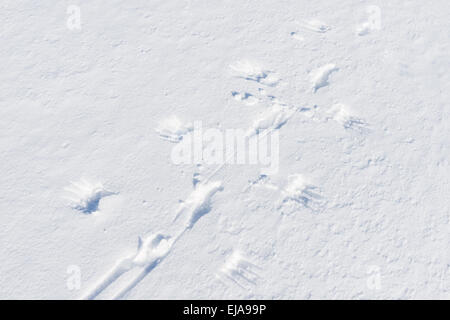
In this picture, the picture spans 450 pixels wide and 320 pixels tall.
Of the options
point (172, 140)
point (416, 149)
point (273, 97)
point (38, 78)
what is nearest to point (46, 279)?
point (172, 140)

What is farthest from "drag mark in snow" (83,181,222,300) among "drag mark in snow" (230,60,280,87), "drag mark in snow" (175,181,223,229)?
"drag mark in snow" (230,60,280,87)

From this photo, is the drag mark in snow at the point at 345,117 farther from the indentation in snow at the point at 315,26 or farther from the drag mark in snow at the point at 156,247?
the drag mark in snow at the point at 156,247

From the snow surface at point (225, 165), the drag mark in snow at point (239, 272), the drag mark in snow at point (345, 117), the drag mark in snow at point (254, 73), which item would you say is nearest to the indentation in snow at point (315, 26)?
the snow surface at point (225, 165)

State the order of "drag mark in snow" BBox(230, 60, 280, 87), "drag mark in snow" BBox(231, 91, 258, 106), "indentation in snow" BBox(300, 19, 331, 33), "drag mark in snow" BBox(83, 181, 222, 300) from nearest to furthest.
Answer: "drag mark in snow" BBox(83, 181, 222, 300) < "drag mark in snow" BBox(231, 91, 258, 106) < "drag mark in snow" BBox(230, 60, 280, 87) < "indentation in snow" BBox(300, 19, 331, 33)

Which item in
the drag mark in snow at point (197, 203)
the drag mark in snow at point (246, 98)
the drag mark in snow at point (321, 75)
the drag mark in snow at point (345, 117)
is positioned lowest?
the drag mark in snow at point (197, 203)

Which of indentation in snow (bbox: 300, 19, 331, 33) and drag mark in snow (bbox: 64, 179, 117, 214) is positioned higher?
indentation in snow (bbox: 300, 19, 331, 33)

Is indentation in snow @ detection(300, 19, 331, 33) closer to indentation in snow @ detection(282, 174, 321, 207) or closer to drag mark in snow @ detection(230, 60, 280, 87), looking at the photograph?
drag mark in snow @ detection(230, 60, 280, 87)

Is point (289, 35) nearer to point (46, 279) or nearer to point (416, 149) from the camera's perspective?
point (416, 149)
